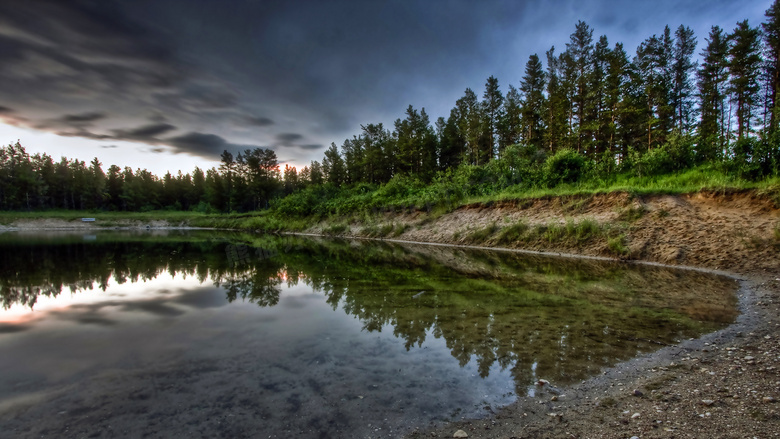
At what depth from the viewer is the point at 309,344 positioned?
5.21 metres

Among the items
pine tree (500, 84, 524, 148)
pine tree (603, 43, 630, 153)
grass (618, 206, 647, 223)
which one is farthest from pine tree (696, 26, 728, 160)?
grass (618, 206, 647, 223)

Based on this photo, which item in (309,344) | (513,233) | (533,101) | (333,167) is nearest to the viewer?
(309,344)

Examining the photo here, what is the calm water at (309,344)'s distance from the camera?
10.9 feet

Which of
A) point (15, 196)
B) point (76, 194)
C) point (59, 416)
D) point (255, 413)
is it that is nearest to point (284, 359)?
point (255, 413)

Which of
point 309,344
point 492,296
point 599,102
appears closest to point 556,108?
point 599,102

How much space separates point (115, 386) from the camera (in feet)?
12.7

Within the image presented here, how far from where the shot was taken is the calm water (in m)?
3.32

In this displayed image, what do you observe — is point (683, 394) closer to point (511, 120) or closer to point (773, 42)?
point (773, 42)

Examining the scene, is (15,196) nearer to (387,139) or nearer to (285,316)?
(387,139)

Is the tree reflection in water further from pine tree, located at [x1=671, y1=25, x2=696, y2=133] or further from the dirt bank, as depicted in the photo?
pine tree, located at [x1=671, y1=25, x2=696, y2=133]

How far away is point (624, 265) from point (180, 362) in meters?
13.7

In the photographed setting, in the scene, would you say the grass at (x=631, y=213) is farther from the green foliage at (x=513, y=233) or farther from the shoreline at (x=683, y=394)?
the shoreline at (x=683, y=394)

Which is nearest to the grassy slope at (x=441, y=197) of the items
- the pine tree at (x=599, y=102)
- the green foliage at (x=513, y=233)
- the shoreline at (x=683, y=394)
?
the green foliage at (x=513, y=233)

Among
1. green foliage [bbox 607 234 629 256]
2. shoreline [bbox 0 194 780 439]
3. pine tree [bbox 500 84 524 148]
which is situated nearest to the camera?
shoreline [bbox 0 194 780 439]
